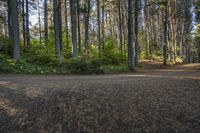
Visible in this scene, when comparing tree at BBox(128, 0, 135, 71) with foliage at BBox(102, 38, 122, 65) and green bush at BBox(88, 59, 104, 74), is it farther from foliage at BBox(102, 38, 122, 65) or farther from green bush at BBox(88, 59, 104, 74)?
foliage at BBox(102, 38, 122, 65)

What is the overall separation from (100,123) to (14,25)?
10959 mm

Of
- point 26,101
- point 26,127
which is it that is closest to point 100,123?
point 26,127

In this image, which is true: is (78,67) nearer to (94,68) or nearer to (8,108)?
(94,68)

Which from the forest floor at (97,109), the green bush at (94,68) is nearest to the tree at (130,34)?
the green bush at (94,68)

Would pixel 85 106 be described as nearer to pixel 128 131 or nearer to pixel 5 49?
pixel 128 131

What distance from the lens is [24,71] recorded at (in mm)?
11953

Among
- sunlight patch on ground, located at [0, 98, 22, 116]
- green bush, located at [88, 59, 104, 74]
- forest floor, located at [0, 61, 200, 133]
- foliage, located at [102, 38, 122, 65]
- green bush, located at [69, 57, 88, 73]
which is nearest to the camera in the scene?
forest floor, located at [0, 61, 200, 133]

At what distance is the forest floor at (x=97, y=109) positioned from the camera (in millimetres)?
5047

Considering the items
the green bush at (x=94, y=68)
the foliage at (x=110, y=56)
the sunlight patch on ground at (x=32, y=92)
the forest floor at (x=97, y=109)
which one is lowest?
the forest floor at (x=97, y=109)

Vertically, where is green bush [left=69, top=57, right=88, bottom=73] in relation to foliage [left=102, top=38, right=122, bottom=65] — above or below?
below

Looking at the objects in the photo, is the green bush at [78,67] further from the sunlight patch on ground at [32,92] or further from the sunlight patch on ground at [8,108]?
the sunlight patch on ground at [8,108]

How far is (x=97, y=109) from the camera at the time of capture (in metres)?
5.67

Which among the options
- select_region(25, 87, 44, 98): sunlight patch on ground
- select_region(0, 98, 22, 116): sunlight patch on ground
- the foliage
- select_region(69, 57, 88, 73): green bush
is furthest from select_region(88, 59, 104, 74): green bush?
select_region(0, 98, 22, 116): sunlight patch on ground

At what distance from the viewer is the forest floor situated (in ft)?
16.6
